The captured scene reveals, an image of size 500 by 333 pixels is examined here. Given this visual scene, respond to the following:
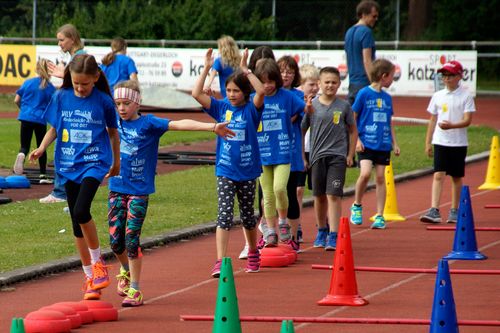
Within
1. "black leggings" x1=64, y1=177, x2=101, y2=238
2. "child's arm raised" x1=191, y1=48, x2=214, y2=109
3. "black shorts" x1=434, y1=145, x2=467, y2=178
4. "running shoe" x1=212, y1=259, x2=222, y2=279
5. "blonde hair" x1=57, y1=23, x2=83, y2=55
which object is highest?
"blonde hair" x1=57, y1=23, x2=83, y2=55

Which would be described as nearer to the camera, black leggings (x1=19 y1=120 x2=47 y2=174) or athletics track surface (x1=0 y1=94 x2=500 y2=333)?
athletics track surface (x1=0 y1=94 x2=500 y2=333)

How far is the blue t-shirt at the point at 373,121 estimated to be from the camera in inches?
549

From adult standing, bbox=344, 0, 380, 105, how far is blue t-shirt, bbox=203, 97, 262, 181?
21.7ft

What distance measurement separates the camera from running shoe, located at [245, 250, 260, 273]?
11.1m

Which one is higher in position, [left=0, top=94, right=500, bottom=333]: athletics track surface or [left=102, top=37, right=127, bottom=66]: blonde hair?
[left=102, top=37, right=127, bottom=66]: blonde hair

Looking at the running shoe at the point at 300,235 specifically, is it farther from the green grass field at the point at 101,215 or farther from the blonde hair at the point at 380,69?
the blonde hair at the point at 380,69

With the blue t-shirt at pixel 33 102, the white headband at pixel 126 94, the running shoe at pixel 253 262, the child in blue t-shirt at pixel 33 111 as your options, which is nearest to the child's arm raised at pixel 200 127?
the white headband at pixel 126 94

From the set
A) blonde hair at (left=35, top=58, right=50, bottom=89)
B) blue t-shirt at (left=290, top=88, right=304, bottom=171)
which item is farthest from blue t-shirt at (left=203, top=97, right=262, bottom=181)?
blonde hair at (left=35, top=58, right=50, bottom=89)

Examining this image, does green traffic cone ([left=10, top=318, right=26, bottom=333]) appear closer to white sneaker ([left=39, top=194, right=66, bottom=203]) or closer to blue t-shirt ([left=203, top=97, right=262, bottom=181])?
blue t-shirt ([left=203, top=97, right=262, bottom=181])

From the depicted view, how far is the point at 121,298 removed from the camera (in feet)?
32.5

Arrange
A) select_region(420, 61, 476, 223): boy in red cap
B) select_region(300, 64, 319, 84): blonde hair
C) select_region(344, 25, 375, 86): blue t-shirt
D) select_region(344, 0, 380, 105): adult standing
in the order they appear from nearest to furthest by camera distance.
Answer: select_region(300, 64, 319, 84): blonde hair, select_region(420, 61, 476, 223): boy in red cap, select_region(344, 0, 380, 105): adult standing, select_region(344, 25, 375, 86): blue t-shirt

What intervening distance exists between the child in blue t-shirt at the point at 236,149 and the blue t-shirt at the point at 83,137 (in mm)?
1111

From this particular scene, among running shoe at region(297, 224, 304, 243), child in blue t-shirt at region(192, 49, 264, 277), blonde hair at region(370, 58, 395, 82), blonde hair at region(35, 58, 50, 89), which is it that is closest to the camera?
child in blue t-shirt at region(192, 49, 264, 277)

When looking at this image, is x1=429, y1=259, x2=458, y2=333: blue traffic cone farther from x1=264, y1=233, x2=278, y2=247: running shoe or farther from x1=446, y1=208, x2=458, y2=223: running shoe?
x1=446, y1=208, x2=458, y2=223: running shoe
